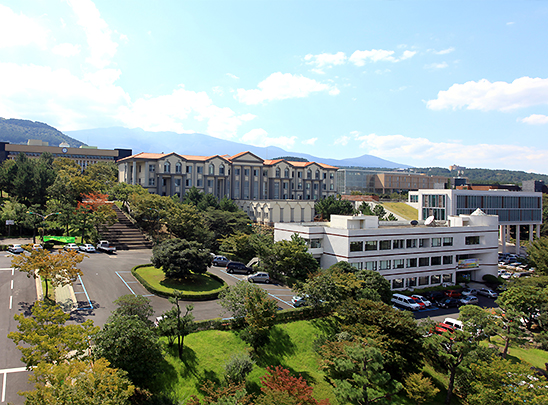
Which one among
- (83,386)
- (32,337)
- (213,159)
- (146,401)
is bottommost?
(146,401)

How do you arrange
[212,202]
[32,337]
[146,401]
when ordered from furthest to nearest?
[212,202]
[146,401]
[32,337]

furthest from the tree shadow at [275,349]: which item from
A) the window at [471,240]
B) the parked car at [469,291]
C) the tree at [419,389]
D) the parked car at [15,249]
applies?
the parked car at [15,249]

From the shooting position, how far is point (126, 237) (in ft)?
212

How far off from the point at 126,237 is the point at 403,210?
70925 mm

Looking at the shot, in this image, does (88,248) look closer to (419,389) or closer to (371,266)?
(371,266)

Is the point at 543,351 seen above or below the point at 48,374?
below

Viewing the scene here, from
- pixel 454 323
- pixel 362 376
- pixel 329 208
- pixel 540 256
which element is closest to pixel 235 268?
pixel 454 323

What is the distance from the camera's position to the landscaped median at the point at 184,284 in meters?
39.2

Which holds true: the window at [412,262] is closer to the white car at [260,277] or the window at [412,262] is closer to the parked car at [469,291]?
the parked car at [469,291]

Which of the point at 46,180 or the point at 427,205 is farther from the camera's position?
the point at 427,205

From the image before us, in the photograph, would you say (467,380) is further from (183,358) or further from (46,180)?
(46,180)

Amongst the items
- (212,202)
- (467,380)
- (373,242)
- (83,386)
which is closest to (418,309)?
(373,242)

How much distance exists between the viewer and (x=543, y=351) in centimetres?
3788

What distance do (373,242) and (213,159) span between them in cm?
5417
